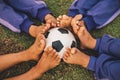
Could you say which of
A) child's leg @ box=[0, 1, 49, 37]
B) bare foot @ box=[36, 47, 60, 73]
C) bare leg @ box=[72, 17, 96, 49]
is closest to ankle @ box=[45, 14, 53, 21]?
child's leg @ box=[0, 1, 49, 37]

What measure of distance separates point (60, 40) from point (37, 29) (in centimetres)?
23

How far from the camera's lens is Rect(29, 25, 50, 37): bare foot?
6.77 ft

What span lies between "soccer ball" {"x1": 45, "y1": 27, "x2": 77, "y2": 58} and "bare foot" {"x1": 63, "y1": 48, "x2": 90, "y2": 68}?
1.3 inches

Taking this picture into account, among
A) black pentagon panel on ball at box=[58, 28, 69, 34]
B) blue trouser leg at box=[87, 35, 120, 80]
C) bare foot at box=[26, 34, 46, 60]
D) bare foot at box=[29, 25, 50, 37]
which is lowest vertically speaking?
blue trouser leg at box=[87, 35, 120, 80]

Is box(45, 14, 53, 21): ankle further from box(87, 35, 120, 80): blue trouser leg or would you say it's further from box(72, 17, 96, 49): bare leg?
box(87, 35, 120, 80): blue trouser leg

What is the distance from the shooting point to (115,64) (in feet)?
6.33

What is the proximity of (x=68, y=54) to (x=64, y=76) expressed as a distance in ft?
0.61

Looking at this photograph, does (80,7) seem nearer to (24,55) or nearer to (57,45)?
(57,45)

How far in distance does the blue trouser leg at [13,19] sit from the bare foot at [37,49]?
23 cm

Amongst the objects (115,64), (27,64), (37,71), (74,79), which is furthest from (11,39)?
(115,64)

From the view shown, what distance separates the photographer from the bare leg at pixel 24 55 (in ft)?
6.59

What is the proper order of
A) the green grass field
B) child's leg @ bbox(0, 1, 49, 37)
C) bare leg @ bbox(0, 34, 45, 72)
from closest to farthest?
bare leg @ bbox(0, 34, 45, 72), the green grass field, child's leg @ bbox(0, 1, 49, 37)

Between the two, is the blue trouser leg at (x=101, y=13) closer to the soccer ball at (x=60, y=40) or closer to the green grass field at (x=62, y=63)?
the green grass field at (x=62, y=63)

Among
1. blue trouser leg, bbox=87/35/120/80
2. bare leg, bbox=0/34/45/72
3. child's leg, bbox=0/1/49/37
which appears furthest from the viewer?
child's leg, bbox=0/1/49/37
